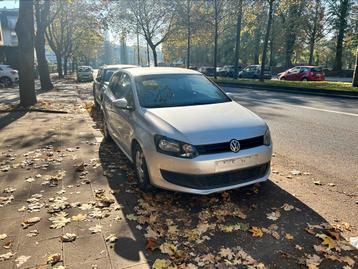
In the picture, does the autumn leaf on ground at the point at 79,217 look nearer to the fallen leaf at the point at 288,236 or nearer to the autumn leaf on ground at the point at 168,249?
the autumn leaf on ground at the point at 168,249

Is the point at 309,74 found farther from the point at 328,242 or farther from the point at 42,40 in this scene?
the point at 328,242

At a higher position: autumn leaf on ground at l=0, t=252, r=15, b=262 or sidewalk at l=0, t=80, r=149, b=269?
sidewalk at l=0, t=80, r=149, b=269

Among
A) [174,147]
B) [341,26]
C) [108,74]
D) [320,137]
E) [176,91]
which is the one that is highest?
[341,26]

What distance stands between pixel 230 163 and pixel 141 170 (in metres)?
1.32

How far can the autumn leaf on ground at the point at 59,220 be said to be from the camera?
3.69 meters

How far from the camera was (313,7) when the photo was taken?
40531 mm

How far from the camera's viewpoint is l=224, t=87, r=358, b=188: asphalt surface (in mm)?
5465

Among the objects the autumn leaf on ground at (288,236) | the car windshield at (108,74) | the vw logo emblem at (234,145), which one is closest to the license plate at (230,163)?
the vw logo emblem at (234,145)

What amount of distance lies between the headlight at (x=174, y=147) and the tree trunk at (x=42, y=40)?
55.4 ft

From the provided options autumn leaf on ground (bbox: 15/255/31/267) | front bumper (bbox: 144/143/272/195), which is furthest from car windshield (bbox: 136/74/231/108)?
autumn leaf on ground (bbox: 15/255/31/267)

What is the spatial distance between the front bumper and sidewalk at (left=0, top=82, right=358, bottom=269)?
12.2 inches

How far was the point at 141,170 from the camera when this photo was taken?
4.54m

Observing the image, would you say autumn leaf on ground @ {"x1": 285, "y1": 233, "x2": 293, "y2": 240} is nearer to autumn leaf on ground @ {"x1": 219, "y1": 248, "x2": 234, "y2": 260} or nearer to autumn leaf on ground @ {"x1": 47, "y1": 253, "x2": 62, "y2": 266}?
autumn leaf on ground @ {"x1": 219, "y1": 248, "x2": 234, "y2": 260}

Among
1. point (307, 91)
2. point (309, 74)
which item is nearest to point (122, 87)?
point (307, 91)
